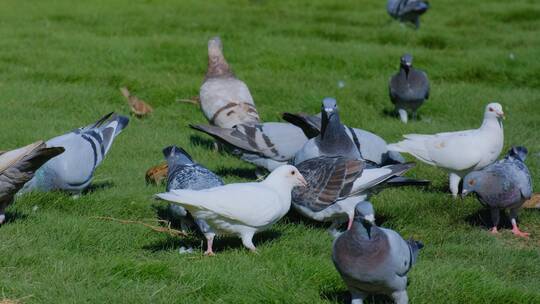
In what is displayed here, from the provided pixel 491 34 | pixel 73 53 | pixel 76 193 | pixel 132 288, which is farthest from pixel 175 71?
pixel 132 288

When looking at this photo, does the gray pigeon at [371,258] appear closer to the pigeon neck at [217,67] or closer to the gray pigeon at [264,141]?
the gray pigeon at [264,141]

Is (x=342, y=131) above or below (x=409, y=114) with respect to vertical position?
above

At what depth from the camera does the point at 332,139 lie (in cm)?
670

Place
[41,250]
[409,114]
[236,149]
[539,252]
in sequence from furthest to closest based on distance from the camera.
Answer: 1. [409,114]
2. [236,149]
3. [539,252]
4. [41,250]

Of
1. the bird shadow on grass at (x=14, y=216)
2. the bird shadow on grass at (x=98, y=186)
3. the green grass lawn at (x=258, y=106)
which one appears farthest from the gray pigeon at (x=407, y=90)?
the bird shadow on grass at (x=14, y=216)

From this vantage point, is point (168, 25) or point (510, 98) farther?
point (168, 25)

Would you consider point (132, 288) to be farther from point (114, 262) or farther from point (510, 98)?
point (510, 98)

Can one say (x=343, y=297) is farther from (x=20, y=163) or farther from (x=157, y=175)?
→ (x=157, y=175)

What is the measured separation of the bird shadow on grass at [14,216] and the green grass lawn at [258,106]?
0.02m

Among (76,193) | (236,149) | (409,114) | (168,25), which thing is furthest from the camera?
(168,25)

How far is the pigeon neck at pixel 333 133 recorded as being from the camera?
668 centimetres

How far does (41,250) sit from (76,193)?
1474 mm

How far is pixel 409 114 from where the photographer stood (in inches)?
397

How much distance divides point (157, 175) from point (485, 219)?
8.86 ft
